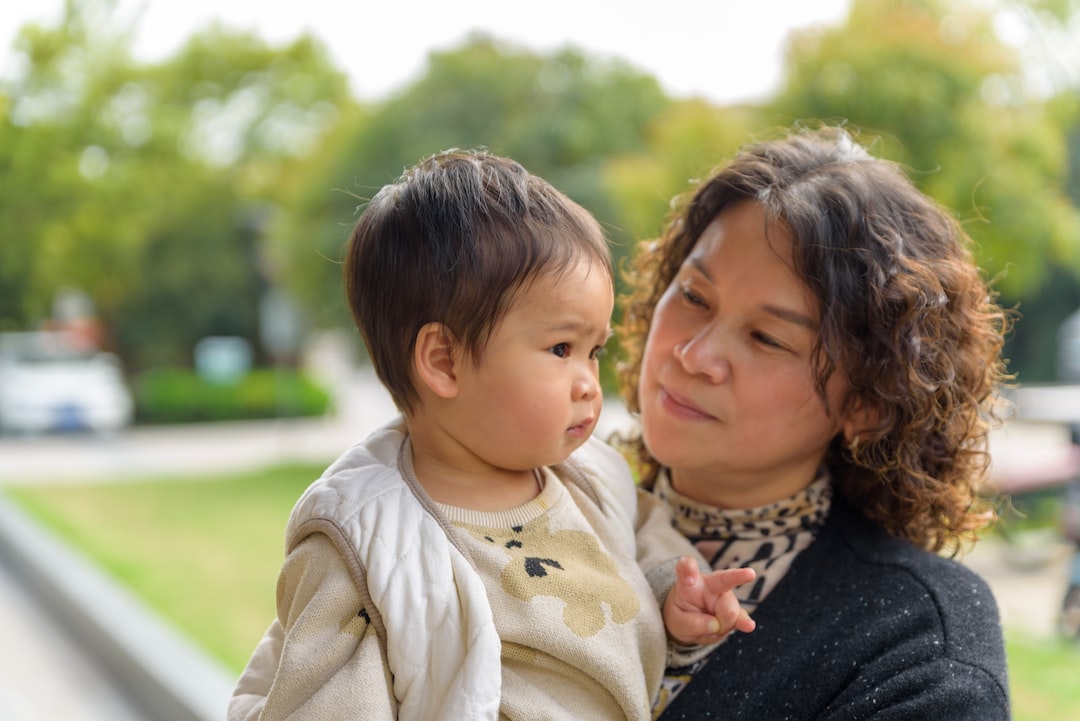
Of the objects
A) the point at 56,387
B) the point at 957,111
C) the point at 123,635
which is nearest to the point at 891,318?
the point at 957,111

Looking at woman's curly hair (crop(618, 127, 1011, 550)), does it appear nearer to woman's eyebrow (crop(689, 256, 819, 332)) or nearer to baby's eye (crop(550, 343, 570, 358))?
woman's eyebrow (crop(689, 256, 819, 332))

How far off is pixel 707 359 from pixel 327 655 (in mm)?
467

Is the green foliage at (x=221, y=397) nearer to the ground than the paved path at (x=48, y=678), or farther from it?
nearer to the ground

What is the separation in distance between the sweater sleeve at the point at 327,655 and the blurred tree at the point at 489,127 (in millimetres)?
4548

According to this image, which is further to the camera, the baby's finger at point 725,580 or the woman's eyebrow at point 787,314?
the woman's eyebrow at point 787,314

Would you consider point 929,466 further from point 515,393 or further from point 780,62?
point 780,62

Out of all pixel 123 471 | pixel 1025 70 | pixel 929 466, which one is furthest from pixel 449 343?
pixel 123 471

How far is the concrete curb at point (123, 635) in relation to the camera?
11.0 feet

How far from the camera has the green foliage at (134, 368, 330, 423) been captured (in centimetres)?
1179

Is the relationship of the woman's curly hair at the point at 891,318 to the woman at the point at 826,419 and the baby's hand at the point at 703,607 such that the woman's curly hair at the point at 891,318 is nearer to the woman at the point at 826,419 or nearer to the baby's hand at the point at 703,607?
the woman at the point at 826,419

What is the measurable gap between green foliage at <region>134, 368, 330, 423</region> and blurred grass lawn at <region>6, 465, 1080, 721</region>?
2.99 meters

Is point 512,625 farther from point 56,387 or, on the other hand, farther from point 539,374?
point 56,387

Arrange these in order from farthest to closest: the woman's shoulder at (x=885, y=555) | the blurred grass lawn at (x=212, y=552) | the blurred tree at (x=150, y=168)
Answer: the blurred tree at (x=150, y=168) < the blurred grass lawn at (x=212, y=552) < the woman's shoulder at (x=885, y=555)

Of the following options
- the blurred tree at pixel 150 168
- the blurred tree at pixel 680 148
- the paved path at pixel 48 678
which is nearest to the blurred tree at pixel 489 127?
the blurred tree at pixel 150 168
